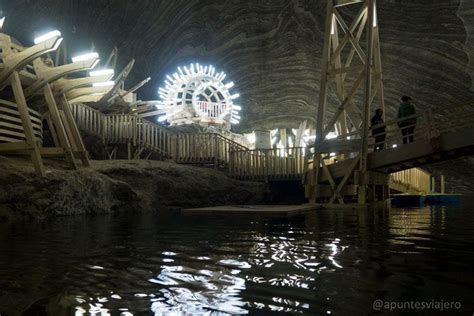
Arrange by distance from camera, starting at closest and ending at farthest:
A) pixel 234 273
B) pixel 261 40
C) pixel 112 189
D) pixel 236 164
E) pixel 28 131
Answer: pixel 234 273, pixel 28 131, pixel 112 189, pixel 236 164, pixel 261 40

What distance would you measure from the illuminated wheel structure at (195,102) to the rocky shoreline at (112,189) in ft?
24.6

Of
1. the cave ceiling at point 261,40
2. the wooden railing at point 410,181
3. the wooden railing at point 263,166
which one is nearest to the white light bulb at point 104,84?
the wooden railing at point 263,166

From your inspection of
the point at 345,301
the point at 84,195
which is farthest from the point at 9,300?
the point at 84,195

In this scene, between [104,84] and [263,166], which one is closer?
[104,84]

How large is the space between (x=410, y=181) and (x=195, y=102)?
13524 mm

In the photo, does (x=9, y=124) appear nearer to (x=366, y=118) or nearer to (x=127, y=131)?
(x=127, y=131)

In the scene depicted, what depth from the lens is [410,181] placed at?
19.6 m

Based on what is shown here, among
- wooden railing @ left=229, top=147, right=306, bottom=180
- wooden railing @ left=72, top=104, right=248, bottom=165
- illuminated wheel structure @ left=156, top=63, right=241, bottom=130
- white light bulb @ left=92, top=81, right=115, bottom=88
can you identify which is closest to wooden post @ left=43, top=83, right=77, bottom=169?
white light bulb @ left=92, top=81, right=115, bottom=88

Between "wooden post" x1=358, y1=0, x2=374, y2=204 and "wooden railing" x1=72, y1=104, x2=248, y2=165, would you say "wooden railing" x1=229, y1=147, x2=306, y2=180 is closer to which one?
"wooden railing" x1=72, y1=104, x2=248, y2=165

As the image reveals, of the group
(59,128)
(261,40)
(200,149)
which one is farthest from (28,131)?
(261,40)

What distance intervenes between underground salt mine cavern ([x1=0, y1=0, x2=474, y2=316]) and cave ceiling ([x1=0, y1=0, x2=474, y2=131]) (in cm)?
12

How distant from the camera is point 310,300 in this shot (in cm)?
264

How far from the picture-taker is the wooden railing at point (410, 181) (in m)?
17.7

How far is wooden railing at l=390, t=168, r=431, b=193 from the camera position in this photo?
17.7 metres
